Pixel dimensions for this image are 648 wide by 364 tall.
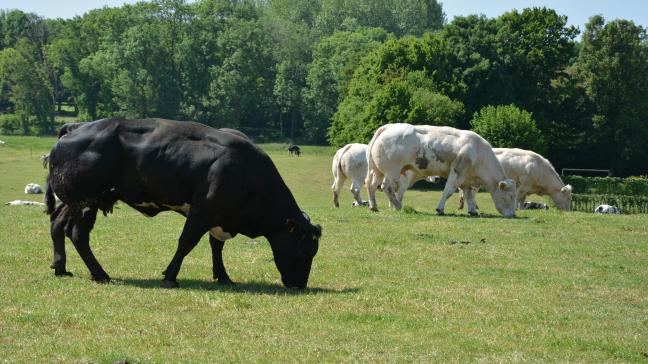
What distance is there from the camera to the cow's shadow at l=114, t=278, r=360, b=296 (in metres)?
13.0

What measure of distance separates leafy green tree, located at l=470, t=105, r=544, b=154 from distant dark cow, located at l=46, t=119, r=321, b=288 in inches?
2169

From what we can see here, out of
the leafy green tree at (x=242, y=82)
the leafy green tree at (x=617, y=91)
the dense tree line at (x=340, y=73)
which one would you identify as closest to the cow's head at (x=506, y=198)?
the dense tree line at (x=340, y=73)

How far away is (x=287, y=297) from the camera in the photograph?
12406 millimetres

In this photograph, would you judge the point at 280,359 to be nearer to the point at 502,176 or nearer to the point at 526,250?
the point at 526,250

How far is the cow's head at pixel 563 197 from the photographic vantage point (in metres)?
35.5

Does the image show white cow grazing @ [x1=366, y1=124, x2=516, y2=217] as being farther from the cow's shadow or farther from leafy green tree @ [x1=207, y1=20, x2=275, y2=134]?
leafy green tree @ [x1=207, y1=20, x2=275, y2=134]

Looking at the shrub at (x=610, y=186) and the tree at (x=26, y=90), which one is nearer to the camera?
the shrub at (x=610, y=186)

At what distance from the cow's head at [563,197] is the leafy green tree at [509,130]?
103 feet

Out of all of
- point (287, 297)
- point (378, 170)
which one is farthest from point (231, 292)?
point (378, 170)

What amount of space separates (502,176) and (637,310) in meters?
15.4

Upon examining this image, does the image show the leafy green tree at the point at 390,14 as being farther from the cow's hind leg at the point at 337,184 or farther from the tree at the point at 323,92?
the cow's hind leg at the point at 337,184

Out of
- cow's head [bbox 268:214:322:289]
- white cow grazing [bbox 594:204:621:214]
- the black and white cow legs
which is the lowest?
white cow grazing [bbox 594:204:621:214]

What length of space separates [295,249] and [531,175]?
902 inches

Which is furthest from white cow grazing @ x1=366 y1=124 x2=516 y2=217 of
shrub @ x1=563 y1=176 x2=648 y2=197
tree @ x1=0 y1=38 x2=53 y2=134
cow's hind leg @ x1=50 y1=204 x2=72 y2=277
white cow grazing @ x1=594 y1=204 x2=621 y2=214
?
tree @ x1=0 y1=38 x2=53 y2=134
